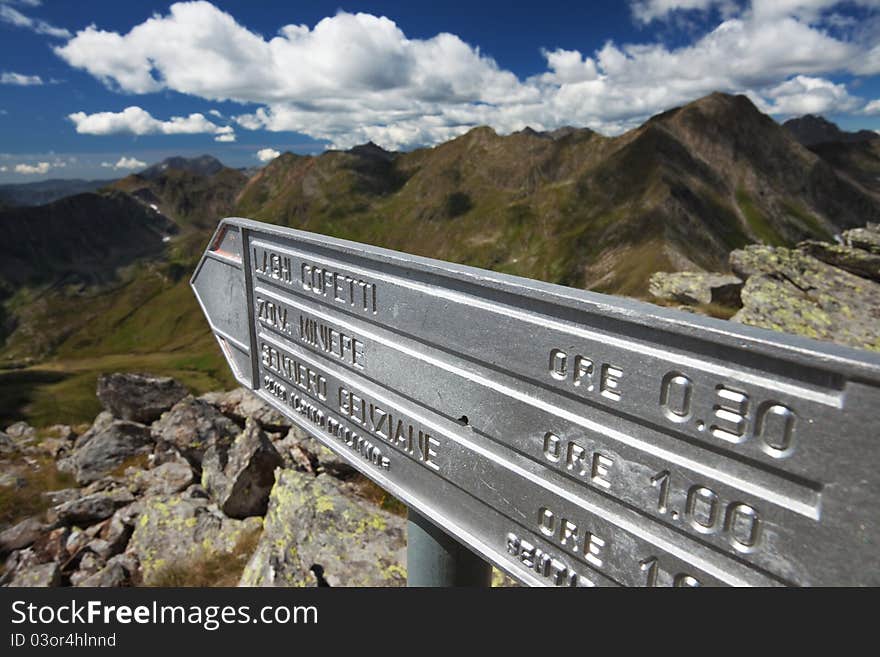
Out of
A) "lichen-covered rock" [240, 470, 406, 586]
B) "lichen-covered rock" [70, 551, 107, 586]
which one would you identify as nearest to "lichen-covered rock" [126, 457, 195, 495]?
"lichen-covered rock" [70, 551, 107, 586]

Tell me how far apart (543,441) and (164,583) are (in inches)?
342

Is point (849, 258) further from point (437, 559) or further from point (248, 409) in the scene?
point (437, 559)

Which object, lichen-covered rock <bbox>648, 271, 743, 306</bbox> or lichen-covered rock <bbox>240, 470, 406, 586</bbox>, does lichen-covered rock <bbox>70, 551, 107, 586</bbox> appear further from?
lichen-covered rock <bbox>648, 271, 743, 306</bbox>

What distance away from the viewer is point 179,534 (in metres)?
10.0

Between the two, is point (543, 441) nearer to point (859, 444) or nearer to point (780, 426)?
point (780, 426)

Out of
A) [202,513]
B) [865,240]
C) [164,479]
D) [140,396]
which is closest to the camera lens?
[202,513]

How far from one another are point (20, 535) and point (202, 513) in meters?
4.43

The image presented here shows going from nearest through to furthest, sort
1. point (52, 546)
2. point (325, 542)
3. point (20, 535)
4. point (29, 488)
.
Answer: point (325, 542)
point (52, 546)
point (20, 535)
point (29, 488)

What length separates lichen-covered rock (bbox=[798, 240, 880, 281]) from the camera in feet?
63.1

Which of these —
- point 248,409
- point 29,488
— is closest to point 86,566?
point 248,409

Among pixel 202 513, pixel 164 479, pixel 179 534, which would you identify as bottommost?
pixel 164 479

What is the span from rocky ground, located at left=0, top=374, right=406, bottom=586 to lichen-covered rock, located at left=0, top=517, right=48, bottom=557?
0.02 m
